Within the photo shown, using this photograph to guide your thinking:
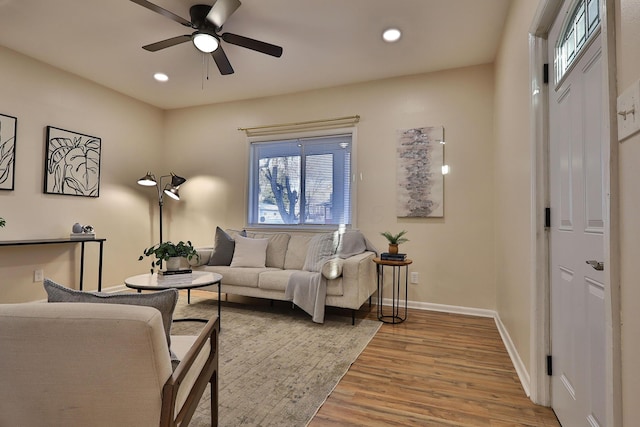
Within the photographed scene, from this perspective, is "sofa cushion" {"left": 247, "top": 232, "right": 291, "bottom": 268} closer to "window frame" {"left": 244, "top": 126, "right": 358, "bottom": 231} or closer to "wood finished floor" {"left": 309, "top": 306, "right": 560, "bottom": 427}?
"window frame" {"left": 244, "top": 126, "right": 358, "bottom": 231}

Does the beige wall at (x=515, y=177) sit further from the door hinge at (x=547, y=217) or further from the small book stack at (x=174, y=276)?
the small book stack at (x=174, y=276)

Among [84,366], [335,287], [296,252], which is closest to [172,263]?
[296,252]

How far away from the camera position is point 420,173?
3717 millimetres

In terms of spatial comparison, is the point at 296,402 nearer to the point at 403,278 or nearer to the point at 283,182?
the point at 403,278

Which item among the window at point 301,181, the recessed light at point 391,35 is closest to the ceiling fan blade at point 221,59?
the recessed light at point 391,35

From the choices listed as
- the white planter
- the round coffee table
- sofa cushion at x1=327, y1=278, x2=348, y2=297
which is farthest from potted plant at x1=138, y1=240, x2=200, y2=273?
sofa cushion at x1=327, y1=278, x2=348, y2=297

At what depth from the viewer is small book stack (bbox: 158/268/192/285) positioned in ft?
9.32

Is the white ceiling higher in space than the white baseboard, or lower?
higher

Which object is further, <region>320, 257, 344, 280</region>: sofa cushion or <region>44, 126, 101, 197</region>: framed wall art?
<region>44, 126, 101, 197</region>: framed wall art

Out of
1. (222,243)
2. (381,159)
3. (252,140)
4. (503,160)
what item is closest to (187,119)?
(252,140)

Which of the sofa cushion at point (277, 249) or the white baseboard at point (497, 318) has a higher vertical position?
the sofa cushion at point (277, 249)

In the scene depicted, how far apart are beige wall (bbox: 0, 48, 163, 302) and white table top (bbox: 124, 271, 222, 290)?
5.18 feet

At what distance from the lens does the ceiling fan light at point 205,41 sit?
8.48ft

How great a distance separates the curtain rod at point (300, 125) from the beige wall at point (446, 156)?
8cm
